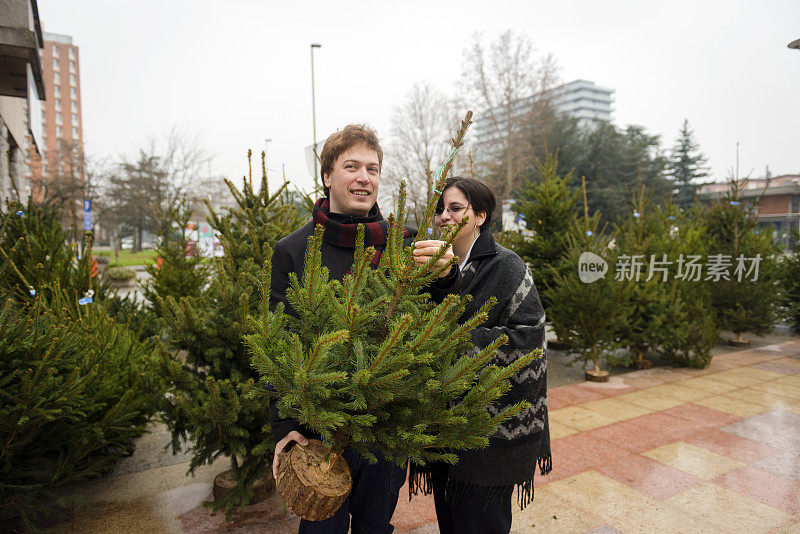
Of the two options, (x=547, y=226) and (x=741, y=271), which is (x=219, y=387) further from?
(x=741, y=271)

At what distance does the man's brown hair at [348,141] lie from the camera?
6.53 feet

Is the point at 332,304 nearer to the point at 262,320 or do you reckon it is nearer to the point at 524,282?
the point at 262,320

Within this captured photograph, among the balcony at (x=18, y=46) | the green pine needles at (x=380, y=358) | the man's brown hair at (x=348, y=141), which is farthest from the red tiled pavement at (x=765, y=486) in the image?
the balcony at (x=18, y=46)

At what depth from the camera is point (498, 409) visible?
1998mm

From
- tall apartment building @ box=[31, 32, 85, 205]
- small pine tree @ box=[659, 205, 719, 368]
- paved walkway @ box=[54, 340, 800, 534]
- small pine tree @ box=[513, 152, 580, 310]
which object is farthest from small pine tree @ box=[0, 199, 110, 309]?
tall apartment building @ box=[31, 32, 85, 205]

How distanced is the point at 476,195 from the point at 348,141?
0.69 m

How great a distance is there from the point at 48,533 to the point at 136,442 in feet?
6.16

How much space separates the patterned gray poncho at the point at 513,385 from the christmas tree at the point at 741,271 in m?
9.20

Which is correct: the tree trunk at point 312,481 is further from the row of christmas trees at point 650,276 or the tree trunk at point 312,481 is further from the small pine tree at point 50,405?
the row of christmas trees at point 650,276

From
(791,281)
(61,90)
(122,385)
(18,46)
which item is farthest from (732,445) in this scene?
(61,90)

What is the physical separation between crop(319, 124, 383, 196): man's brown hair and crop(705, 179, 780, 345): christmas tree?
31.7 feet

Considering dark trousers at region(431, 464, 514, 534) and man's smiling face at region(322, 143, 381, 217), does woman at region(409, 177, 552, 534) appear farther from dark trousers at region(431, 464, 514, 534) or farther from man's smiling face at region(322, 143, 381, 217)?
man's smiling face at region(322, 143, 381, 217)

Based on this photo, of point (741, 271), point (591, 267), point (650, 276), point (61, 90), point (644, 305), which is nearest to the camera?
point (591, 267)

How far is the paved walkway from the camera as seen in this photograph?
3311mm
